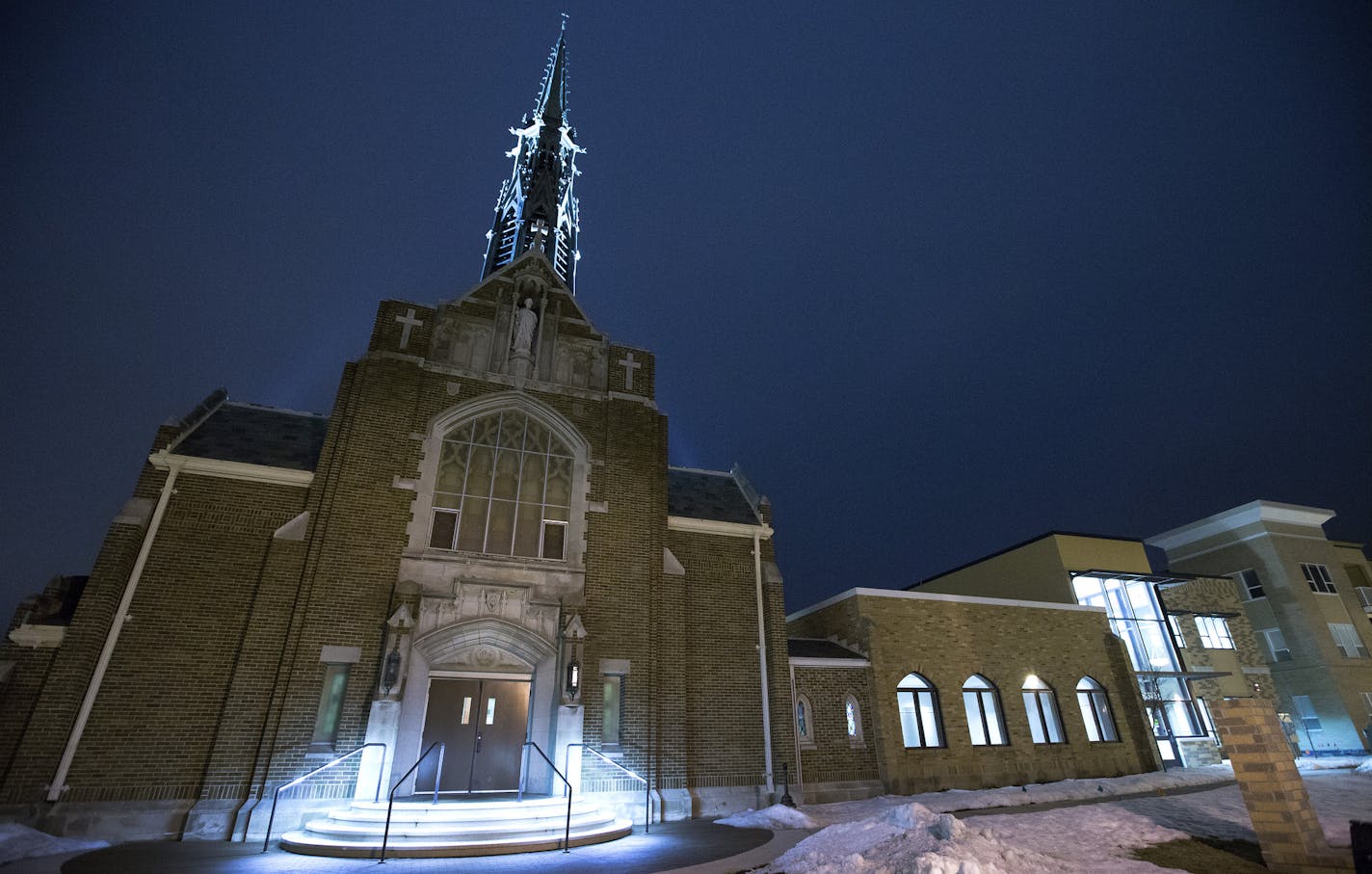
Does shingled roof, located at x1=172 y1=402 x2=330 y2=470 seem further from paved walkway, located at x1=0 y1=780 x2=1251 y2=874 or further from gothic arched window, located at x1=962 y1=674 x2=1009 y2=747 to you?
gothic arched window, located at x1=962 y1=674 x2=1009 y2=747

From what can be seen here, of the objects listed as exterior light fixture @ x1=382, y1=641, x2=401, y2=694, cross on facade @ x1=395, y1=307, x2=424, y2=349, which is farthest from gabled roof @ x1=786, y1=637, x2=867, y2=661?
cross on facade @ x1=395, y1=307, x2=424, y2=349

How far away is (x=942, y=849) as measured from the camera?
702cm

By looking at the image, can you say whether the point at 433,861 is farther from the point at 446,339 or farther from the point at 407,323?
the point at 407,323

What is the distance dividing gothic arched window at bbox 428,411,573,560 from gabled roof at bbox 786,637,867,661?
8035mm

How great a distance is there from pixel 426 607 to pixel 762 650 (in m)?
8.32

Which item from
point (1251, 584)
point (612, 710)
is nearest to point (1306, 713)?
point (1251, 584)

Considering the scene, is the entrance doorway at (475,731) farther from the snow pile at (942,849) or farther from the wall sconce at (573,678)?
the snow pile at (942,849)

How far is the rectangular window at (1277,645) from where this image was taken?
32.9 meters

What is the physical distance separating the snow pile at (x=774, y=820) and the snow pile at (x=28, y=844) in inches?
433

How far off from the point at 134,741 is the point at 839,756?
15758mm

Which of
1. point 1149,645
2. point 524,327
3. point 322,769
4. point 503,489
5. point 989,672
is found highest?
point 524,327

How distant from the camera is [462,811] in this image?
10594 millimetres

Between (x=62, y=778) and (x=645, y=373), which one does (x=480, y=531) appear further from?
(x=62, y=778)

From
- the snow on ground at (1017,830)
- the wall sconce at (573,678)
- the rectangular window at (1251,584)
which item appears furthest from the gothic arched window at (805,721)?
the rectangular window at (1251,584)
